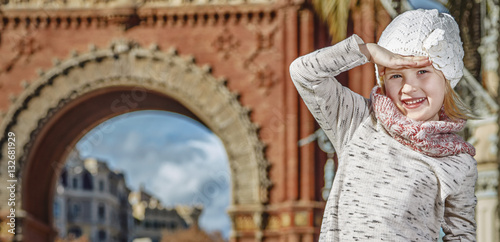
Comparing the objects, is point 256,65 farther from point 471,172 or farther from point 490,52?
point 471,172

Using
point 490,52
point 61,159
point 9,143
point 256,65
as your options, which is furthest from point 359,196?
point 61,159

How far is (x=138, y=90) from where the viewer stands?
585 inches

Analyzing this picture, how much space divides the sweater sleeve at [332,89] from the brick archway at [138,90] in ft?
36.2

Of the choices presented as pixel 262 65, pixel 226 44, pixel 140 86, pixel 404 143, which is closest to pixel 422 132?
pixel 404 143

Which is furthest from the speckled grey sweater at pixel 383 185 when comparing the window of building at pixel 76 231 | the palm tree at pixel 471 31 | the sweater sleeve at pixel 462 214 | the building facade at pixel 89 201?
the window of building at pixel 76 231

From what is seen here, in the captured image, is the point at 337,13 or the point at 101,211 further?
the point at 101,211

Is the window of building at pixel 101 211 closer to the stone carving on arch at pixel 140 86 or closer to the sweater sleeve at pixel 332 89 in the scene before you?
the stone carving on arch at pixel 140 86

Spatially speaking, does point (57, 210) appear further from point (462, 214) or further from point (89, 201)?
point (462, 214)

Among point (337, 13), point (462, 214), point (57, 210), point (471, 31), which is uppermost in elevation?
point (57, 210)

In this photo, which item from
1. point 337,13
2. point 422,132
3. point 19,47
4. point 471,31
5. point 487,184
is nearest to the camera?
point 422,132

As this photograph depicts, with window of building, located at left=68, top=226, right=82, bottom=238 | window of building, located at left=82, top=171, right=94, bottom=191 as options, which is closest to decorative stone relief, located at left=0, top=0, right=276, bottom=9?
window of building, located at left=82, top=171, right=94, bottom=191

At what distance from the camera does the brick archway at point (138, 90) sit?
45.5 ft

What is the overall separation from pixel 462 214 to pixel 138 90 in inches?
495

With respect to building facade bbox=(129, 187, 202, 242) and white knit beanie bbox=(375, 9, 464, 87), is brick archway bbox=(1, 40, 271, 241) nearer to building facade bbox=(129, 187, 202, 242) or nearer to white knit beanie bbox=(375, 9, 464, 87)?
white knit beanie bbox=(375, 9, 464, 87)
